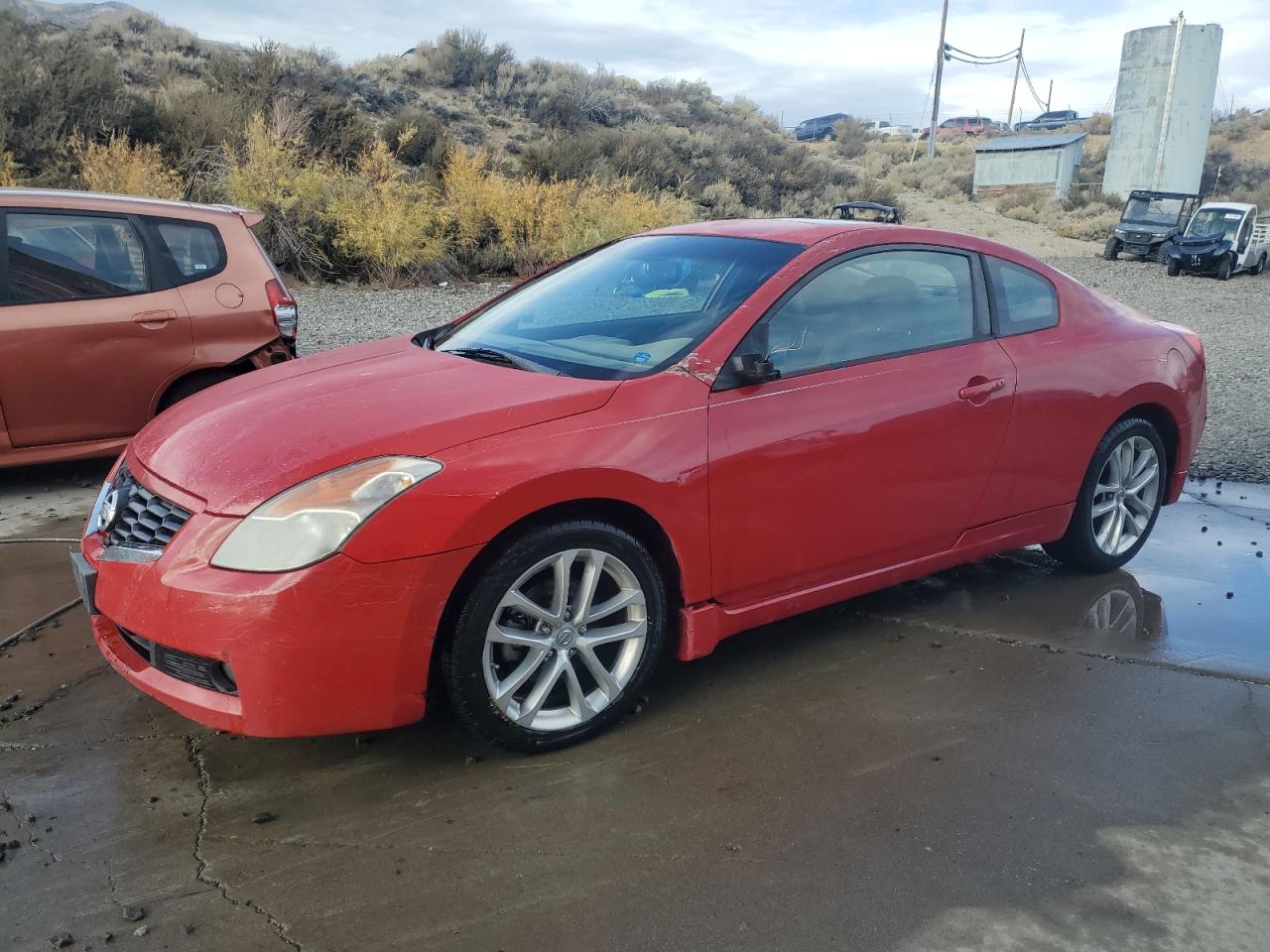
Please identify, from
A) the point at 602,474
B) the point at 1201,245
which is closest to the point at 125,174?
the point at 602,474

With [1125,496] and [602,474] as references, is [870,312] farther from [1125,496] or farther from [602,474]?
[1125,496]

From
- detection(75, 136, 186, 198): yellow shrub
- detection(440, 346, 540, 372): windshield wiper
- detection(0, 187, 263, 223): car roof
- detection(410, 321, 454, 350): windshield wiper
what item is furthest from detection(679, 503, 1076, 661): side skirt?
detection(75, 136, 186, 198): yellow shrub

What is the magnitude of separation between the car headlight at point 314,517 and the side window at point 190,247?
3750 millimetres

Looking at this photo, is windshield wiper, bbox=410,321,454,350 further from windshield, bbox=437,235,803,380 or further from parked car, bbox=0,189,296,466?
parked car, bbox=0,189,296,466

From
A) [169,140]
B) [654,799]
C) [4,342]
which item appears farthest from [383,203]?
[654,799]

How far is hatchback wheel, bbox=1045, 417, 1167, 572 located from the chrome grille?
146 inches

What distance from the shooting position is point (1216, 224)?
75.2ft

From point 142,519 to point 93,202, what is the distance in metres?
3.58

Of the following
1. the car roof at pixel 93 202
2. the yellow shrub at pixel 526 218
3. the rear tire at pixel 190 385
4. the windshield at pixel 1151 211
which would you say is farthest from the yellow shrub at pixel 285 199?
the windshield at pixel 1151 211

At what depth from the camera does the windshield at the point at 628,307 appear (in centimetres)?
370

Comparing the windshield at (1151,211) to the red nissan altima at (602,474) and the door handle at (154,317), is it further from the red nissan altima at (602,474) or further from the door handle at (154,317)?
the door handle at (154,317)

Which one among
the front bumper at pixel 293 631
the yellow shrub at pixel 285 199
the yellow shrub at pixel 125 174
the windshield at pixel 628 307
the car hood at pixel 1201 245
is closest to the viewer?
the front bumper at pixel 293 631

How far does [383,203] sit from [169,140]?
3964 mm

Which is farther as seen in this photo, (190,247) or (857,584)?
(190,247)
